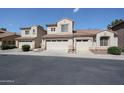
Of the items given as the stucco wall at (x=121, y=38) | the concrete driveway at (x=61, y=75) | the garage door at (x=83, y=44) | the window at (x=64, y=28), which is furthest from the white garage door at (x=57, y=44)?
the concrete driveway at (x=61, y=75)

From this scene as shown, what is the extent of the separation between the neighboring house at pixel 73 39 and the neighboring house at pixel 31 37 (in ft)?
11.8

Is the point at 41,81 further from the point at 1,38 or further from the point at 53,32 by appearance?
the point at 1,38

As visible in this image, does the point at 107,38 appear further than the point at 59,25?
No

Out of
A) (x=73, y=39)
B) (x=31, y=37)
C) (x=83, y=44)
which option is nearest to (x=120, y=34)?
(x=83, y=44)

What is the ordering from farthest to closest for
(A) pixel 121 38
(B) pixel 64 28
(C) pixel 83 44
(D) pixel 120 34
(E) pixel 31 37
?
(E) pixel 31 37, (B) pixel 64 28, (D) pixel 120 34, (C) pixel 83 44, (A) pixel 121 38

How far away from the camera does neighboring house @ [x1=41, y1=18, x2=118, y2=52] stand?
79.5ft

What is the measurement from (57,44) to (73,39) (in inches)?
129

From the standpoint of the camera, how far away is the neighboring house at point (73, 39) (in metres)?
24.2

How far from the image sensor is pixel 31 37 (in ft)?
102

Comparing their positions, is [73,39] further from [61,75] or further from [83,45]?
[61,75]

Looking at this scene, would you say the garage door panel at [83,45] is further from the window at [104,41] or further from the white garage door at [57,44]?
the white garage door at [57,44]

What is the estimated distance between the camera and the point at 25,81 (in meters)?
6.27

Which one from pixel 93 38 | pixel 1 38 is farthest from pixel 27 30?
pixel 93 38
